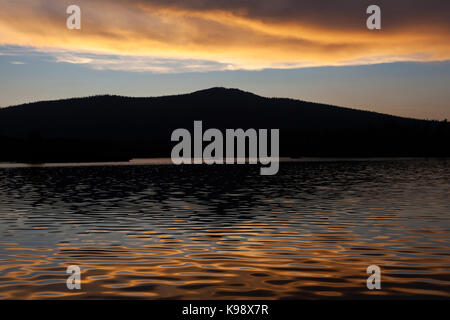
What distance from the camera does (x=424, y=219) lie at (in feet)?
123

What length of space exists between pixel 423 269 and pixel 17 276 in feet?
45.6

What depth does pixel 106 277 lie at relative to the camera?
69.5 ft

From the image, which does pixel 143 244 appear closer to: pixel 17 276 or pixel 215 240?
pixel 215 240

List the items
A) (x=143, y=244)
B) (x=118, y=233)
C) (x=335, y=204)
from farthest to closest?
(x=335, y=204) < (x=118, y=233) < (x=143, y=244)

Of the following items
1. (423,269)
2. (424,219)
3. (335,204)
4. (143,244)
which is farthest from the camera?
(335,204)

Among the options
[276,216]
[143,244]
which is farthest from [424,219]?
[143,244]
